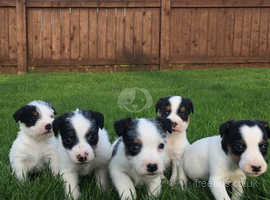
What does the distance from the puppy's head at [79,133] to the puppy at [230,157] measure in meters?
1.20

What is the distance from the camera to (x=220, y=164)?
3.49 m

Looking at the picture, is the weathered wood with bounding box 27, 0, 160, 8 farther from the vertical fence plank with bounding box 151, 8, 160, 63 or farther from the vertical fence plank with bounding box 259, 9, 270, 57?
the vertical fence plank with bounding box 259, 9, 270, 57

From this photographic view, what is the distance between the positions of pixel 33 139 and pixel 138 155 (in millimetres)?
1606

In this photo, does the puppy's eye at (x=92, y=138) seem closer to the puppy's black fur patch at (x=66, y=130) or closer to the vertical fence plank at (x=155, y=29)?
the puppy's black fur patch at (x=66, y=130)

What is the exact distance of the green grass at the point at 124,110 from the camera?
136 inches

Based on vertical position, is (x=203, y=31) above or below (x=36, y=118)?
above

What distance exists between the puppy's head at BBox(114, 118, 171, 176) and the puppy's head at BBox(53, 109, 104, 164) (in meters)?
0.28

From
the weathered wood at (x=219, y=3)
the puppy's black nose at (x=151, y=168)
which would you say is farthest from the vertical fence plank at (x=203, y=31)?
the puppy's black nose at (x=151, y=168)

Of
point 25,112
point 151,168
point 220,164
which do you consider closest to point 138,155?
point 151,168

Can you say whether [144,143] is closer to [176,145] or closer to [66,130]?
[66,130]

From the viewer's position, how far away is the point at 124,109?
7.78m

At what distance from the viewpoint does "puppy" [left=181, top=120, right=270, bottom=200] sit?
119 inches

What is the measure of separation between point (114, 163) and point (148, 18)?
37.5ft

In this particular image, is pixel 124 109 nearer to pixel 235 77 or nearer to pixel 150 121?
pixel 150 121
